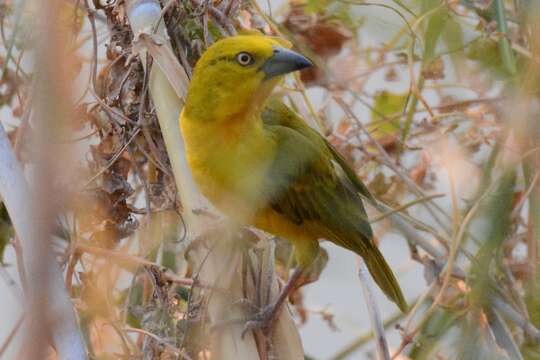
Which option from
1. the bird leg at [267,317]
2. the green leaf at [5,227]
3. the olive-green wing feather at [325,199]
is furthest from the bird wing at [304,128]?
the green leaf at [5,227]

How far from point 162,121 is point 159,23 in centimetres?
22

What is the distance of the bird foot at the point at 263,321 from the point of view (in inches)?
61.8

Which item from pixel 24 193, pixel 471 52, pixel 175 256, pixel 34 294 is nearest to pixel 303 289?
pixel 175 256

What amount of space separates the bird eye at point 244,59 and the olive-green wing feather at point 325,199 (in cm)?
16

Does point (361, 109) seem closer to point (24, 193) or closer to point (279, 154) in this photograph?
point (279, 154)

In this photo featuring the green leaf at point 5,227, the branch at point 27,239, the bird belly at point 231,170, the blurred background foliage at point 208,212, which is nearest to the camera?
the branch at point 27,239

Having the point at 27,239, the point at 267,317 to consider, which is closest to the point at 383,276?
the point at 267,317

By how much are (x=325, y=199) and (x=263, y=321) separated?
492mm

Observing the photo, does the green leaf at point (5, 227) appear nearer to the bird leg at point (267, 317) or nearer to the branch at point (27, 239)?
the branch at point (27, 239)

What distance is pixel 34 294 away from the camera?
54cm

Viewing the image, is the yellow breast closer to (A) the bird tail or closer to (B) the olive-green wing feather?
(B) the olive-green wing feather

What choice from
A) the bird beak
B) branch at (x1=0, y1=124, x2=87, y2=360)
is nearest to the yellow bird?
the bird beak

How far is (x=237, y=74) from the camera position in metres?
1.92

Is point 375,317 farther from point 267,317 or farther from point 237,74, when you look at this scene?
point 237,74
